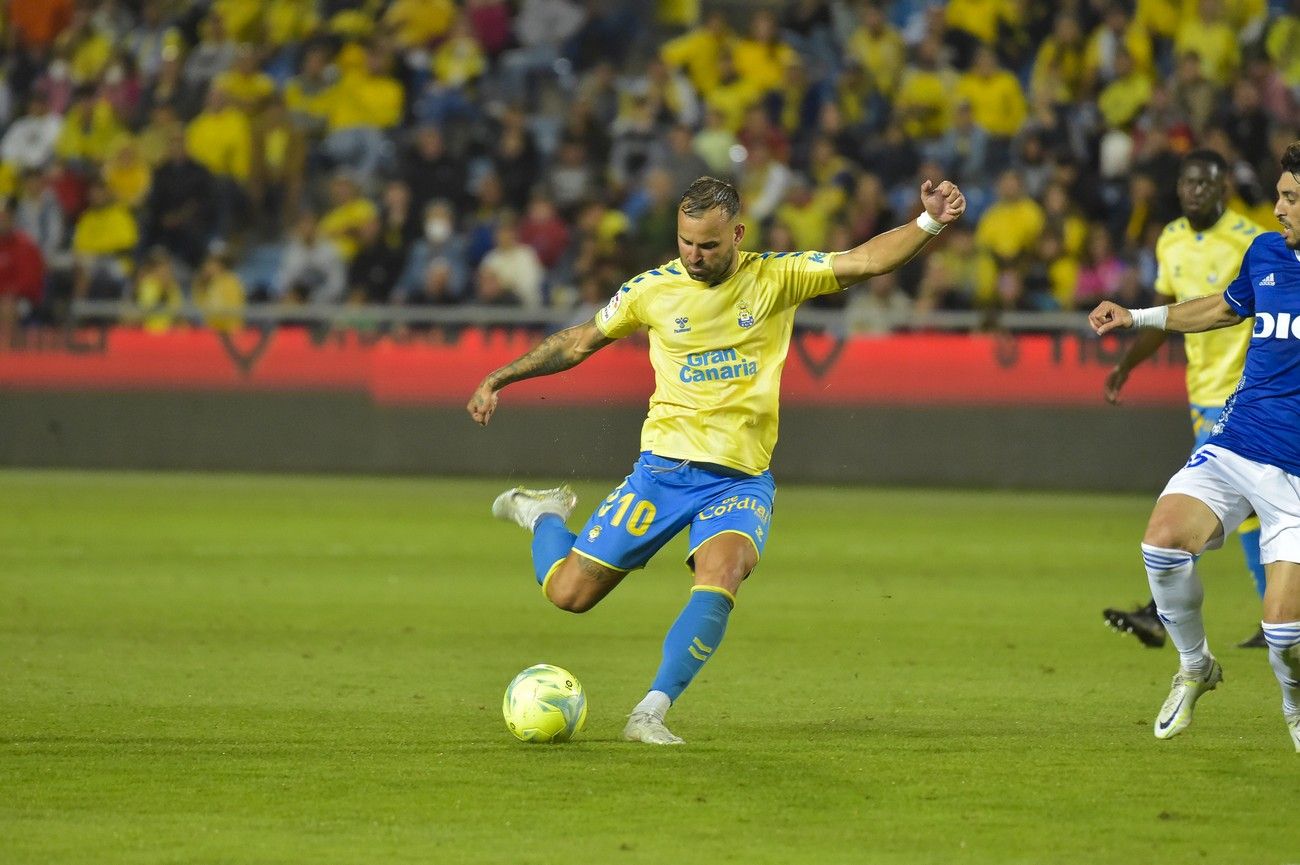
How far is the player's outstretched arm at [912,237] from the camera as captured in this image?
7.45 meters

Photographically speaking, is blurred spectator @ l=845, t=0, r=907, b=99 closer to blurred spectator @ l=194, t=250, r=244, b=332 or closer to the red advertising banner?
the red advertising banner

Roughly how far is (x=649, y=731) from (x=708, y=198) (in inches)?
77.0

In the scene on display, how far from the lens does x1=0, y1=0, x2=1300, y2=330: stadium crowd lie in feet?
65.8

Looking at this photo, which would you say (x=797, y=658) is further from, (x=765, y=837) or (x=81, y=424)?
(x=81, y=424)

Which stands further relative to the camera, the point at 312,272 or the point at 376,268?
the point at 312,272

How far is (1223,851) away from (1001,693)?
10.3 feet

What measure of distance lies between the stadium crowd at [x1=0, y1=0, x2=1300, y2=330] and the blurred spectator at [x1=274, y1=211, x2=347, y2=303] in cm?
3

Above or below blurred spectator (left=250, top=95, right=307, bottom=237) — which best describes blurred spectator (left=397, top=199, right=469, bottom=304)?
below

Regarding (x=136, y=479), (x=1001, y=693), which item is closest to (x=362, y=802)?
(x=1001, y=693)

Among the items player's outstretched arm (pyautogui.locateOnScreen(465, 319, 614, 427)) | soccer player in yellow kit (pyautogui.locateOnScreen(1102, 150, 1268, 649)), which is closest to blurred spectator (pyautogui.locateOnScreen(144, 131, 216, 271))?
soccer player in yellow kit (pyautogui.locateOnScreen(1102, 150, 1268, 649))

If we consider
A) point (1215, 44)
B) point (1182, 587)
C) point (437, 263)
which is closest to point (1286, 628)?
point (1182, 587)

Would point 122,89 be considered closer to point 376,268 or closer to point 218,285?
point 218,285

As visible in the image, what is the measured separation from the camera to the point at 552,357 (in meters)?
8.09

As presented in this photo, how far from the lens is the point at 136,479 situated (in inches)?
814
